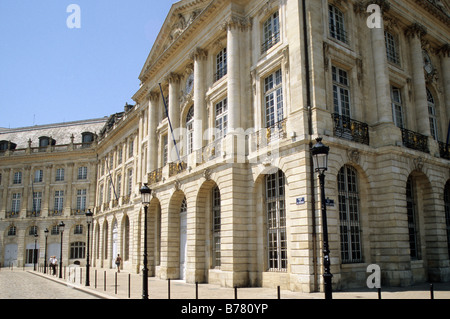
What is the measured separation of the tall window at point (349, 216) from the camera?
51.5ft

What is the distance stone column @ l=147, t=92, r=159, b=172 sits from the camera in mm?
27078

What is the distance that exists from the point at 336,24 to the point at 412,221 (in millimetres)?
9101

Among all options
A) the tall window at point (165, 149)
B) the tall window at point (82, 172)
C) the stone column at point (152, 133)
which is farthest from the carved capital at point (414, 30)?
the tall window at point (82, 172)

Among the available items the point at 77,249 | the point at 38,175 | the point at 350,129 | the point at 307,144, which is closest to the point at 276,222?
the point at 307,144

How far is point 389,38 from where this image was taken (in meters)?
20.0

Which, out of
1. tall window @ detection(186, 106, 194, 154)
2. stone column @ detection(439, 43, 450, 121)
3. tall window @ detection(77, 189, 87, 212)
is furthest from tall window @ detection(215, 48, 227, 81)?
tall window @ detection(77, 189, 87, 212)

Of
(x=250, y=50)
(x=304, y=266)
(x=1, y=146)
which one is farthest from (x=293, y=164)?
(x=1, y=146)

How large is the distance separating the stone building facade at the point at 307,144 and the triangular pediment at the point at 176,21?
0.57 feet

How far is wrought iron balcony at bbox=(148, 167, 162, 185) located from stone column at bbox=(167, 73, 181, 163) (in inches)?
50.7

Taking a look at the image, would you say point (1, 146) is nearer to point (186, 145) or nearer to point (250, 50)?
point (186, 145)

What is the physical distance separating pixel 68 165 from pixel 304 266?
41180mm

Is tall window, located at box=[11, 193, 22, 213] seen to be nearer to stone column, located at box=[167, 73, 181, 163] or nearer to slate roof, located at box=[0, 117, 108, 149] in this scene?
slate roof, located at box=[0, 117, 108, 149]

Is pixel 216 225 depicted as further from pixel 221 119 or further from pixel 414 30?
pixel 414 30

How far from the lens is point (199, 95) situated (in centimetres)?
2169
